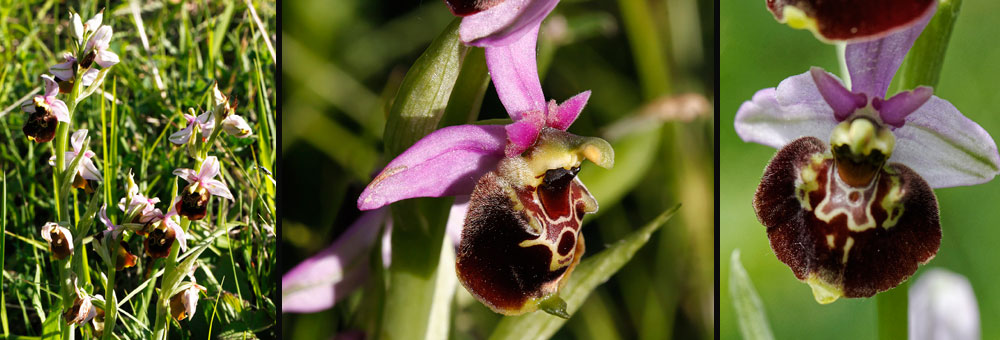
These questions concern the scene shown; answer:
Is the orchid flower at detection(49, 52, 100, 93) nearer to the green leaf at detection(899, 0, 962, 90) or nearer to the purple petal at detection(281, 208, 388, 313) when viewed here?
the purple petal at detection(281, 208, 388, 313)

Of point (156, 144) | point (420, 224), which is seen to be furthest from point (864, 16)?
point (156, 144)

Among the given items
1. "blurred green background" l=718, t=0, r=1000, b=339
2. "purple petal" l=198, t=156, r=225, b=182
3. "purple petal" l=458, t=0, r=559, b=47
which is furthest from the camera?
"blurred green background" l=718, t=0, r=1000, b=339

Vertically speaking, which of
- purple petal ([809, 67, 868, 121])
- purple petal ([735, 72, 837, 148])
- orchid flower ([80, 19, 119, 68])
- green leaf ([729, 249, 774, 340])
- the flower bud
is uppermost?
orchid flower ([80, 19, 119, 68])

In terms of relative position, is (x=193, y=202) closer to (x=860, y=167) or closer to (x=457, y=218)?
(x=457, y=218)

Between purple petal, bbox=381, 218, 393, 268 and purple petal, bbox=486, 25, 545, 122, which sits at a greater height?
purple petal, bbox=486, 25, 545, 122

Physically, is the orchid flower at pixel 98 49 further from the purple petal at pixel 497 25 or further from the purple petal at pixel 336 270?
the purple petal at pixel 497 25

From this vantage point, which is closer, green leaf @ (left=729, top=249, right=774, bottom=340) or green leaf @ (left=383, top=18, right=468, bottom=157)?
green leaf @ (left=383, top=18, right=468, bottom=157)

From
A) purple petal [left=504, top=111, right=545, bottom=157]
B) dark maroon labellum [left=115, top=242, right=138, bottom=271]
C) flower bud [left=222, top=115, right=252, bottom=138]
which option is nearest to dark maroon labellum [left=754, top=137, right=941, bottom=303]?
purple petal [left=504, top=111, right=545, bottom=157]
